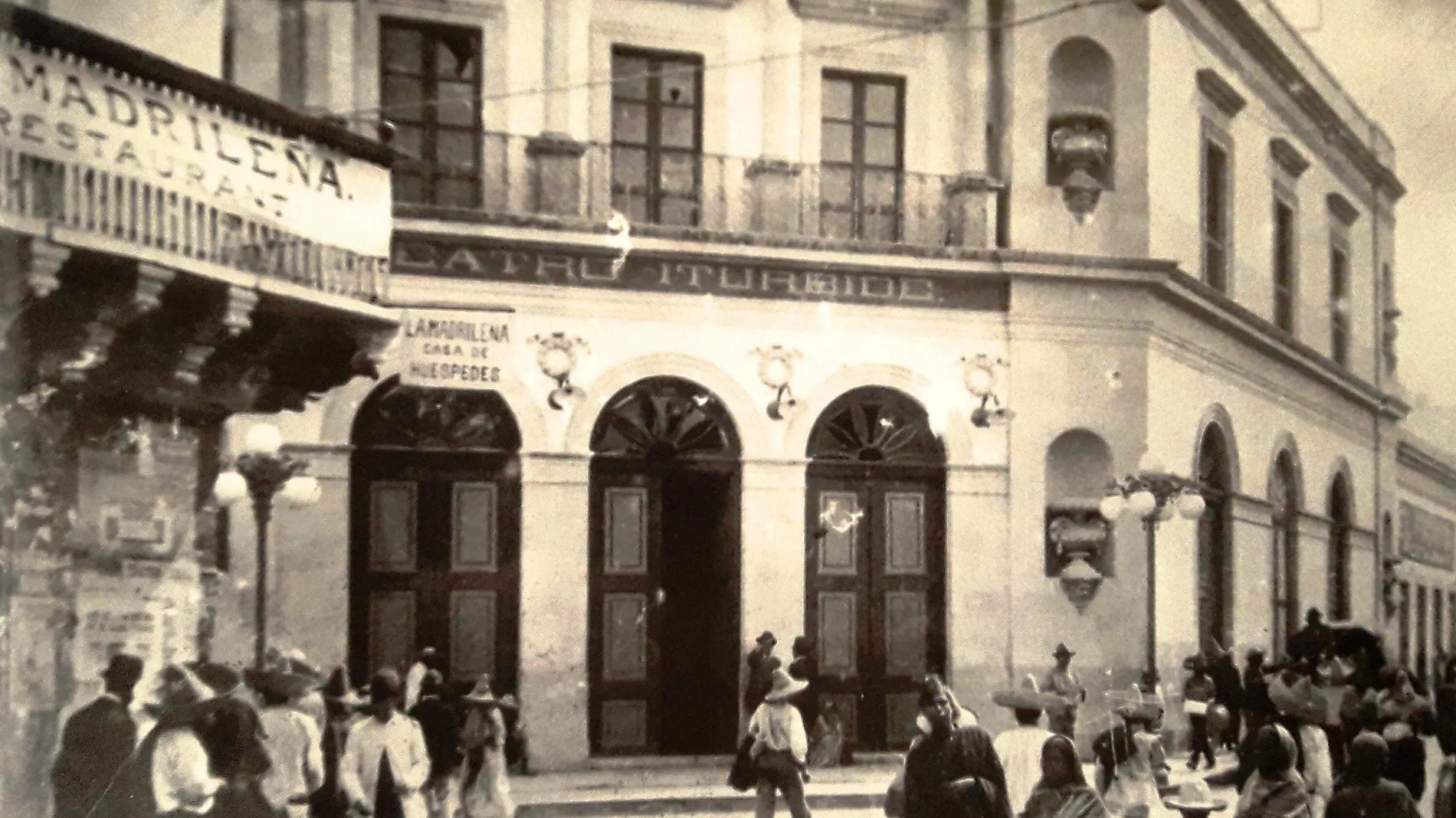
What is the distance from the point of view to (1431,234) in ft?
42.9

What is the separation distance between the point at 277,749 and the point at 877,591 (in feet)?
30.4

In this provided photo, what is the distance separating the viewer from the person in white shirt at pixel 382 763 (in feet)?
34.4

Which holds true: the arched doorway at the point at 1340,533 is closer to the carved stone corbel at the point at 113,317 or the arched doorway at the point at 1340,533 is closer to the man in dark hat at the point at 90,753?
the carved stone corbel at the point at 113,317

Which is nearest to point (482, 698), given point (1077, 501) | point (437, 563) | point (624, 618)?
point (437, 563)

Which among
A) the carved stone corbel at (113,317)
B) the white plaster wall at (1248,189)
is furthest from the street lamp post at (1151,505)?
the carved stone corbel at (113,317)

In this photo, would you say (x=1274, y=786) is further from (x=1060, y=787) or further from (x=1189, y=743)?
(x=1189, y=743)

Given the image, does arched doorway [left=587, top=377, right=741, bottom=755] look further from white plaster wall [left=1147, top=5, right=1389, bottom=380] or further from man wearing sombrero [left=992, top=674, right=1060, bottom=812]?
man wearing sombrero [left=992, top=674, right=1060, bottom=812]

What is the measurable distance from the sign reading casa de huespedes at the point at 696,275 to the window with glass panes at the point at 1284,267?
5861 mm

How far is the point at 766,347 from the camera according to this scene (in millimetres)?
18203

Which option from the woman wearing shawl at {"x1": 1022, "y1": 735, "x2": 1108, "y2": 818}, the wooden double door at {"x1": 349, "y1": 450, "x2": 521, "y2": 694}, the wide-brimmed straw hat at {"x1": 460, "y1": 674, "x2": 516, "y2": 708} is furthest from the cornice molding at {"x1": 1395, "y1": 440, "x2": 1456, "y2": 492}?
the woman wearing shawl at {"x1": 1022, "y1": 735, "x2": 1108, "y2": 818}

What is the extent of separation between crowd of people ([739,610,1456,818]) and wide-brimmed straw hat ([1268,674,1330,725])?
0.01m

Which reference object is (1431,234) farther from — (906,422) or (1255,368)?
(1255,368)

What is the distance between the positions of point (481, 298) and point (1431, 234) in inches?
318

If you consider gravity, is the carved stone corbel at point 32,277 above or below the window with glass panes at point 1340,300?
below
